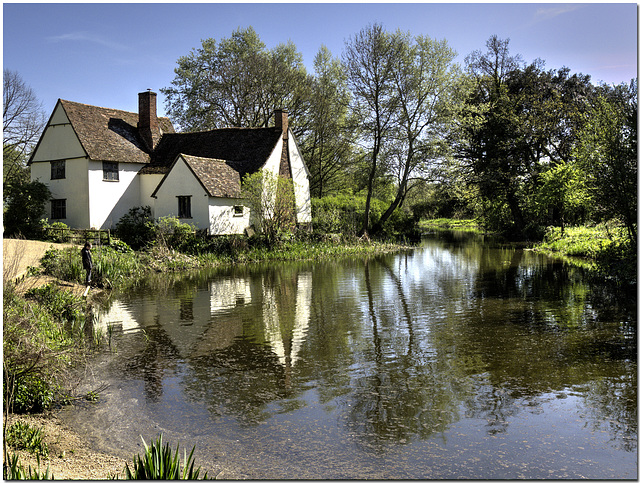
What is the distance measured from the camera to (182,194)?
30.2 meters

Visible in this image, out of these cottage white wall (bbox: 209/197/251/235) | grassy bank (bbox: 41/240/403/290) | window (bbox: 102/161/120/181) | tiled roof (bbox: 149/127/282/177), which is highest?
tiled roof (bbox: 149/127/282/177)

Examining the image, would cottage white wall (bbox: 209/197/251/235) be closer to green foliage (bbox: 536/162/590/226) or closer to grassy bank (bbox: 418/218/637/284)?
grassy bank (bbox: 418/218/637/284)

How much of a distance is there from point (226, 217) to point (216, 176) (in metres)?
2.46

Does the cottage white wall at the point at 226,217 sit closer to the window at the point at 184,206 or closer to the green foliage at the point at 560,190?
the window at the point at 184,206

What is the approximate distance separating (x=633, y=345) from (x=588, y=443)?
4968 mm

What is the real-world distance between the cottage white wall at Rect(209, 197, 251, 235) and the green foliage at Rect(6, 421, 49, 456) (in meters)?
23.1

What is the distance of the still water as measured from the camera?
20.7 ft

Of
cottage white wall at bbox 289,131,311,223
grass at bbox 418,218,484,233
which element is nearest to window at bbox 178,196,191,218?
cottage white wall at bbox 289,131,311,223

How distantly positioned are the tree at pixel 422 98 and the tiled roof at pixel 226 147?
874 cm

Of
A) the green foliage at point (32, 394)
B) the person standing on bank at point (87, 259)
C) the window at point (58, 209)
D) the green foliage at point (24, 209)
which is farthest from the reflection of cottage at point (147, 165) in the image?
the green foliage at point (32, 394)

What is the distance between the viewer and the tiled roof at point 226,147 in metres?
32.9

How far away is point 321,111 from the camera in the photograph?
42.9m

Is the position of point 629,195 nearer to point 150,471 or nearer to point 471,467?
point 471,467

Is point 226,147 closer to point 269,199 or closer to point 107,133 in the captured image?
point 269,199
